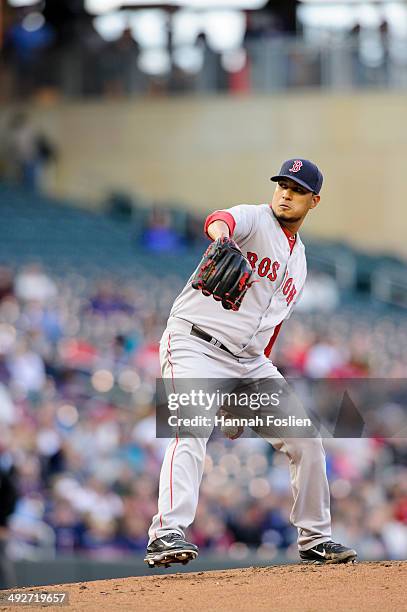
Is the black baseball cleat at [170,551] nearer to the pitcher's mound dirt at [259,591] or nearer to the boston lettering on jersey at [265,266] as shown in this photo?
the pitcher's mound dirt at [259,591]

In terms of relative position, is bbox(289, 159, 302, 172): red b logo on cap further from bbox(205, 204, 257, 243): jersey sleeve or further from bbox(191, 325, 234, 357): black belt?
bbox(191, 325, 234, 357): black belt

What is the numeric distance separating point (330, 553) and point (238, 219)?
1.56 metres

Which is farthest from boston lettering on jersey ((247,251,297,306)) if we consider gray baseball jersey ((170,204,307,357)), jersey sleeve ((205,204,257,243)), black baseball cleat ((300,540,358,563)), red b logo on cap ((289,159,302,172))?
black baseball cleat ((300,540,358,563))

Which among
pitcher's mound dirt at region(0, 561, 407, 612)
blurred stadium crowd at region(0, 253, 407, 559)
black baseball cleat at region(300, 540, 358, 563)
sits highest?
blurred stadium crowd at region(0, 253, 407, 559)

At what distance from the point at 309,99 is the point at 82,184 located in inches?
152

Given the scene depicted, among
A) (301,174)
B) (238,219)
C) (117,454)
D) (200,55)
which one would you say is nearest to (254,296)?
(238,219)

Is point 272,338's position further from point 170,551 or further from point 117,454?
point 117,454

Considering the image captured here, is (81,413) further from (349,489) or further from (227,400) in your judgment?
(227,400)

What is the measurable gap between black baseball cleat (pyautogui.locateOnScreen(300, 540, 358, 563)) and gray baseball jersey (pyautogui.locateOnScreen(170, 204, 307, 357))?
92 centimetres

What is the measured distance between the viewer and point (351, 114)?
20.2 metres

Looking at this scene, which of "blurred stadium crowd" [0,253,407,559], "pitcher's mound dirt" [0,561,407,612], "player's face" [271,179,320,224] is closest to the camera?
"pitcher's mound dirt" [0,561,407,612]

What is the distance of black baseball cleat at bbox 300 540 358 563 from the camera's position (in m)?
5.59

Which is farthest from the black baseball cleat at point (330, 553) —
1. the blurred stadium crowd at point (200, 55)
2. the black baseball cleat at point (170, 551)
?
the blurred stadium crowd at point (200, 55)

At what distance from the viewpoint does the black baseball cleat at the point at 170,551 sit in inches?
193
